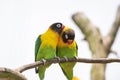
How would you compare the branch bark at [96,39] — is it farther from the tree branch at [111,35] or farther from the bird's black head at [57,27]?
the bird's black head at [57,27]

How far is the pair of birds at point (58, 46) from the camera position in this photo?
4.20ft

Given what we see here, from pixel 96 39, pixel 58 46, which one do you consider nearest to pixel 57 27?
pixel 58 46

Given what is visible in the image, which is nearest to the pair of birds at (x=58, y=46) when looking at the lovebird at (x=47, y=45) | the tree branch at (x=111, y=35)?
the lovebird at (x=47, y=45)

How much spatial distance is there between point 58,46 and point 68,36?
56 millimetres

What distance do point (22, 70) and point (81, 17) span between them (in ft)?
4.92

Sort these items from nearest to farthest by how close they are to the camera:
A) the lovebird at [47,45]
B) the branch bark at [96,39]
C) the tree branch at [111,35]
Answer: the lovebird at [47,45] < the branch bark at [96,39] < the tree branch at [111,35]

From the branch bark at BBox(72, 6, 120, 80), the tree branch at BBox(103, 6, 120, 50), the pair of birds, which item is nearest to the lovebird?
the pair of birds

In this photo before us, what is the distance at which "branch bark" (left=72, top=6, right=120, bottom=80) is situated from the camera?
1.77m

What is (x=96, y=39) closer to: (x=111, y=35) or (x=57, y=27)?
(x=111, y=35)

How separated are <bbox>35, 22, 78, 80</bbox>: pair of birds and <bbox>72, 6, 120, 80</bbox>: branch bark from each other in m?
0.40

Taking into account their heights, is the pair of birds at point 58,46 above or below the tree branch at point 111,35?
above

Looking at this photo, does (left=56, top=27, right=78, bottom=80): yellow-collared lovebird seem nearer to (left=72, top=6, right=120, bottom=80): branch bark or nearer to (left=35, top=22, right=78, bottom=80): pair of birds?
(left=35, top=22, right=78, bottom=80): pair of birds

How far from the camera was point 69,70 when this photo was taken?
1.30m

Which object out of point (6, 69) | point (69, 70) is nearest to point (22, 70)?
point (6, 69)
